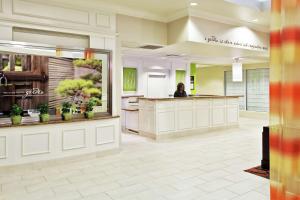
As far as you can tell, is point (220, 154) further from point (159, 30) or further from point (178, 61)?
point (178, 61)

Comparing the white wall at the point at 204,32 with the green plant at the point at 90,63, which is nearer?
the green plant at the point at 90,63

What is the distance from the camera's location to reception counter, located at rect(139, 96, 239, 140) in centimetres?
641

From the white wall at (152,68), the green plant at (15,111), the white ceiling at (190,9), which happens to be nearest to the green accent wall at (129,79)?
the white wall at (152,68)

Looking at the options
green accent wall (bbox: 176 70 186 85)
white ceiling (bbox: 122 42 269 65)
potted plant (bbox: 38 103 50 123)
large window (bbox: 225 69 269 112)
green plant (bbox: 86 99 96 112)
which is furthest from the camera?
green accent wall (bbox: 176 70 186 85)

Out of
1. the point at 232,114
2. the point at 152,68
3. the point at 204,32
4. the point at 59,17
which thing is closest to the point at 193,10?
the point at 204,32

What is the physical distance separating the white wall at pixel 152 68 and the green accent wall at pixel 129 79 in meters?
0.15

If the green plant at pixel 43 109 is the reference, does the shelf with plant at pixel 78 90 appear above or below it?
above

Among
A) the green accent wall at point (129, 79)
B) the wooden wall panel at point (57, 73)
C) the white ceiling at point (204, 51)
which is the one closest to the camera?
the wooden wall panel at point (57, 73)

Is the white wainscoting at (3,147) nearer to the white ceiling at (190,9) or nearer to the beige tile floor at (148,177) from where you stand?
the beige tile floor at (148,177)

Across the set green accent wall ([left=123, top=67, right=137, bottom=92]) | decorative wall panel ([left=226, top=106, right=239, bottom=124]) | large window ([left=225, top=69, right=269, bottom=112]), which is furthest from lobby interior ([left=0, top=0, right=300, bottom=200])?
large window ([left=225, top=69, right=269, bottom=112])

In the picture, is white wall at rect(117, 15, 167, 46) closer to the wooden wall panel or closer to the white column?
the wooden wall panel

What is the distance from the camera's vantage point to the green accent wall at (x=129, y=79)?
9719 mm

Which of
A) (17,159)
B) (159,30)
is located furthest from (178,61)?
(17,159)

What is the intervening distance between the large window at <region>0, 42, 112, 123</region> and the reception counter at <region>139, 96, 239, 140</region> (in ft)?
5.74
